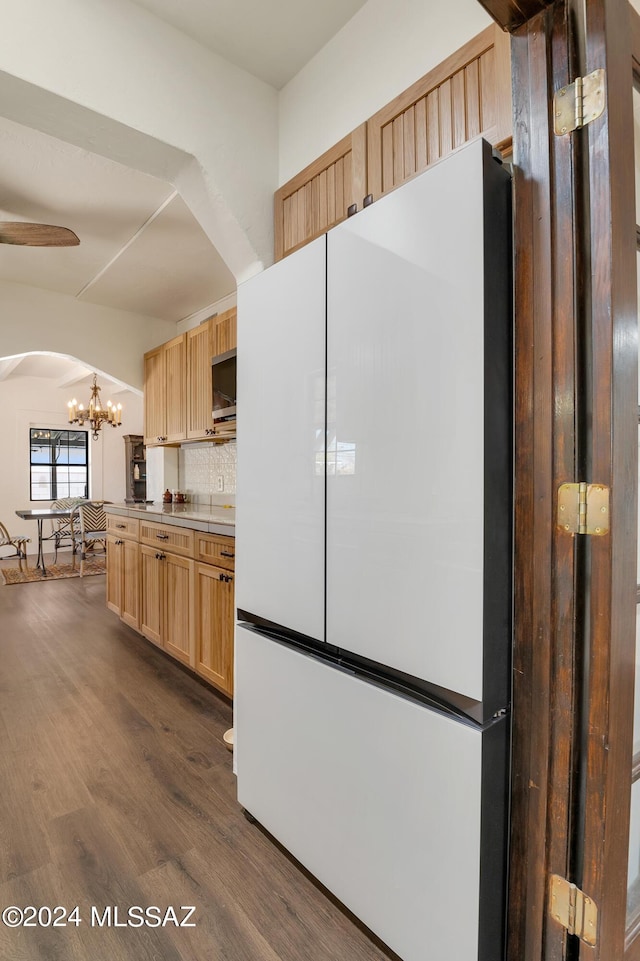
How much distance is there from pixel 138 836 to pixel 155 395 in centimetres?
333

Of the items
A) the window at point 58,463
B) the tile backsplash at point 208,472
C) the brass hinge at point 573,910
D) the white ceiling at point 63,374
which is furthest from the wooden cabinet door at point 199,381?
the window at point 58,463

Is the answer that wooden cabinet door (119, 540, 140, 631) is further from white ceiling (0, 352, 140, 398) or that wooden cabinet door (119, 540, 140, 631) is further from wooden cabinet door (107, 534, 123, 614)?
white ceiling (0, 352, 140, 398)

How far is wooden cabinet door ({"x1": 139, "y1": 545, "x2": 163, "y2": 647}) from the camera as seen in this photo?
3250 millimetres

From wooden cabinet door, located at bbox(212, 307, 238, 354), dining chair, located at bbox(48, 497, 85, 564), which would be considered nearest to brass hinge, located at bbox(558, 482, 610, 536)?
wooden cabinet door, located at bbox(212, 307, 238, 354)

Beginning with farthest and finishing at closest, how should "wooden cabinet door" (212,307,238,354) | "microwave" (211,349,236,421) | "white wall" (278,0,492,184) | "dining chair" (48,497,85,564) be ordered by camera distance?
"dining chair" (48,497,85,564) < "wooden cabinet door" (212,307,238,354) < "microwave" (211,349,236,421) < "white wall" (278,0,492,184)

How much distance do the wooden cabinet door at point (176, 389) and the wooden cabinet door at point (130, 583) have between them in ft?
3.04

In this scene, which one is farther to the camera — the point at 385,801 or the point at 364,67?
the point at 364,67

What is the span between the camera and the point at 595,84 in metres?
0.92

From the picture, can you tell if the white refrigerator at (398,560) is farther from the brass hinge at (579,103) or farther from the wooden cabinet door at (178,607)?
the wooden cabinet door at (178,607)

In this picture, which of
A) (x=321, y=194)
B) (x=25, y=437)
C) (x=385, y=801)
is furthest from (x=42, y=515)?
(x=385, y=801)

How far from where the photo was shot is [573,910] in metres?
0.96

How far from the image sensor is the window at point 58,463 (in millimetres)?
7906

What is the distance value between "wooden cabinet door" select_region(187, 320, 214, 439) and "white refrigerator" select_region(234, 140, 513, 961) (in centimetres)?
201

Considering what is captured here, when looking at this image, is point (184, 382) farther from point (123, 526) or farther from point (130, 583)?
point (130, 583)
